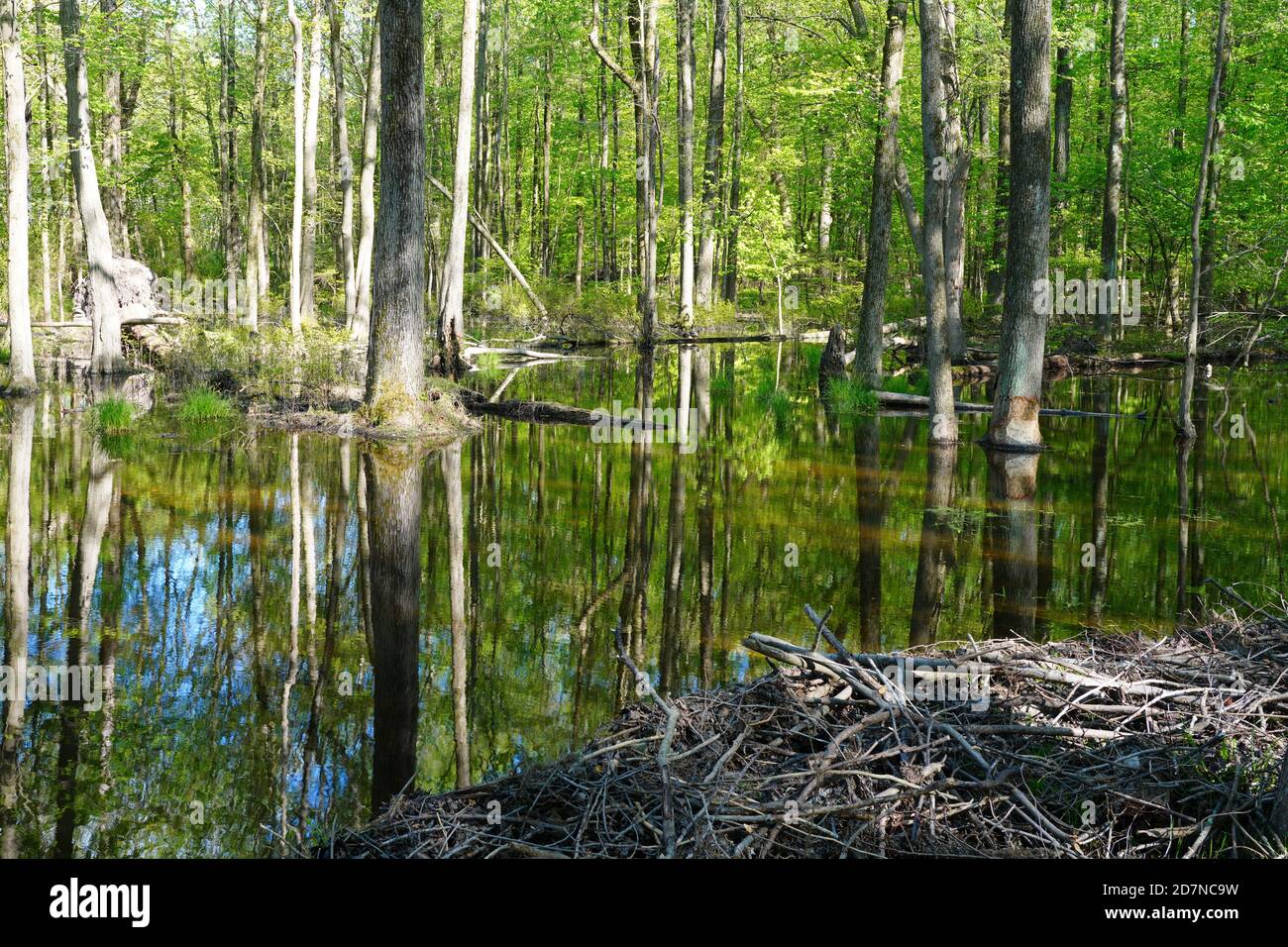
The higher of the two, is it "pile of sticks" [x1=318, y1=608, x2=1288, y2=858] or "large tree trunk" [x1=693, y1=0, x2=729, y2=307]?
"large tree trunk" [x1=693, y1=0, x2=729, y2=307]

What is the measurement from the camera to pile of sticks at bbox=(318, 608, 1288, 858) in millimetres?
3328

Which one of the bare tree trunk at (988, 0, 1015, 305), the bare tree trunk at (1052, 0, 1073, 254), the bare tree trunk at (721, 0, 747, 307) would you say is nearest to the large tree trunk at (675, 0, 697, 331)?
the bare tree trunk at (721, 0, 747, 307)

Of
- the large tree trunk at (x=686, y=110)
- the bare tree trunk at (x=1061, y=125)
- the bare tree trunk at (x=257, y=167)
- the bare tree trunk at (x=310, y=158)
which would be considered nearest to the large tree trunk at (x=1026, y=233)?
the bare tree trunk at (x=310, y=158)

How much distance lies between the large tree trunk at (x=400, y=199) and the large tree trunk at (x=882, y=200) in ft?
26.4

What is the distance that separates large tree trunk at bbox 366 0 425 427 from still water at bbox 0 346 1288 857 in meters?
1.70

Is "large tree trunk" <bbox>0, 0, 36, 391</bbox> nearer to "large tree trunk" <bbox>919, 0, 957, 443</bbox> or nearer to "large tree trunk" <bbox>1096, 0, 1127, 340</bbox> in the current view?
"large tree trunk" <bbox>919, 0, 957, 443</bbox>

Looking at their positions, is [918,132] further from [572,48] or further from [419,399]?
[572,48]

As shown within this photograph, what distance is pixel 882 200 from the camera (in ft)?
61.3

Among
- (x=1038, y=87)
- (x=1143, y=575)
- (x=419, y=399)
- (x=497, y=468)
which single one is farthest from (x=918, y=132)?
(x=1143, y=575)

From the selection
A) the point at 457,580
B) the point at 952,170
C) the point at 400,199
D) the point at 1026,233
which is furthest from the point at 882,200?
the point at 457,580

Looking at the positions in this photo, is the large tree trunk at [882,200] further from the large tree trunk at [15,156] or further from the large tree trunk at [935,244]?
the large tree trunk at [15,156]

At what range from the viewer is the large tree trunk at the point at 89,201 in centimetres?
1945

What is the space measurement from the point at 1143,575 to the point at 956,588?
5.48 feet
